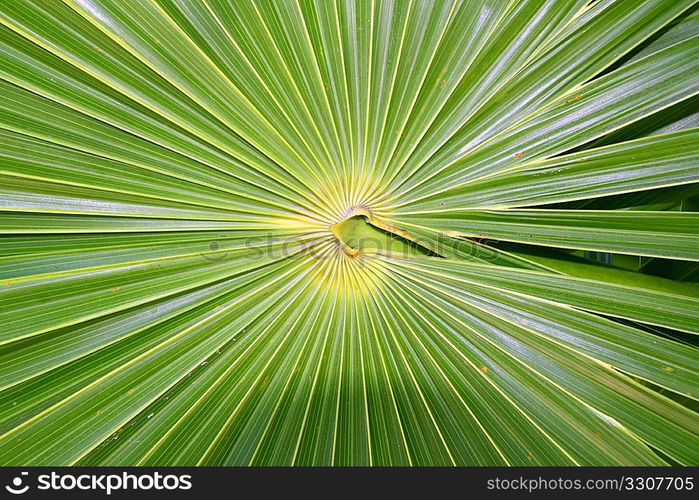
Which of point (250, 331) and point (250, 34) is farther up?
point (250, 34)

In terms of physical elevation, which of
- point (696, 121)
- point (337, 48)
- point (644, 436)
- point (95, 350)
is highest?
point (337, 48)

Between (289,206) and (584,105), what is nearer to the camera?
(584,105)

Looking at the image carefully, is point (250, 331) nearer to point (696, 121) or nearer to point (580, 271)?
point (580, 271)

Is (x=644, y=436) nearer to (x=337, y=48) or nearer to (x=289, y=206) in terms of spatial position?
(x=289, y=206)

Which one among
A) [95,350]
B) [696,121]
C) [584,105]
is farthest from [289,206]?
[696,121]

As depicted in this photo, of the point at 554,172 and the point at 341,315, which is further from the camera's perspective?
the point at 341,315
